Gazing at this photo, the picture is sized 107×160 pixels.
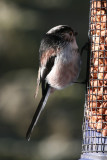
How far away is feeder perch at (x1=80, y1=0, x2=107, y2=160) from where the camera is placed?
4.05 m

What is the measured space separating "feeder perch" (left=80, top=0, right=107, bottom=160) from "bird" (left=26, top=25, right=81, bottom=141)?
0.13 metres

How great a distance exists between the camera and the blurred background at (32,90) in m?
8.41

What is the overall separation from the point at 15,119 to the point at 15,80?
25.8 inches

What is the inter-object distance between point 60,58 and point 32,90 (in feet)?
15.2

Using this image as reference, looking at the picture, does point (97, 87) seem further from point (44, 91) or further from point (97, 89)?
point (44, 91)

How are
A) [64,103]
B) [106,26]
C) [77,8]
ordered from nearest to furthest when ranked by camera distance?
1. [106,26]
2. [64,103]
3. [77,8]

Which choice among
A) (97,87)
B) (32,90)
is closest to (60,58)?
(97,87)

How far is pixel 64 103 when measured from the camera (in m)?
8.85

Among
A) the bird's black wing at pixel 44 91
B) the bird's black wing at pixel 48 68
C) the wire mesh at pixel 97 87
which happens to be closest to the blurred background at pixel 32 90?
the bird's black wing at pixel 44 91

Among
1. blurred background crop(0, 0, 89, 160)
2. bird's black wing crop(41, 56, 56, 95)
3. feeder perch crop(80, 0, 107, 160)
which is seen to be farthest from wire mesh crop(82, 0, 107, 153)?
blurred background crop(0, 0, 89, 160)

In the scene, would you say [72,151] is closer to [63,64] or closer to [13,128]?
[13,128]

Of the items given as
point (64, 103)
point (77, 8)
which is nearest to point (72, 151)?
point (64, 103)

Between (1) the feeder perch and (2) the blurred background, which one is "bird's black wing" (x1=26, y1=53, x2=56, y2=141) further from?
(2) the blurred background

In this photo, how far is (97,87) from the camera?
4.10 m
